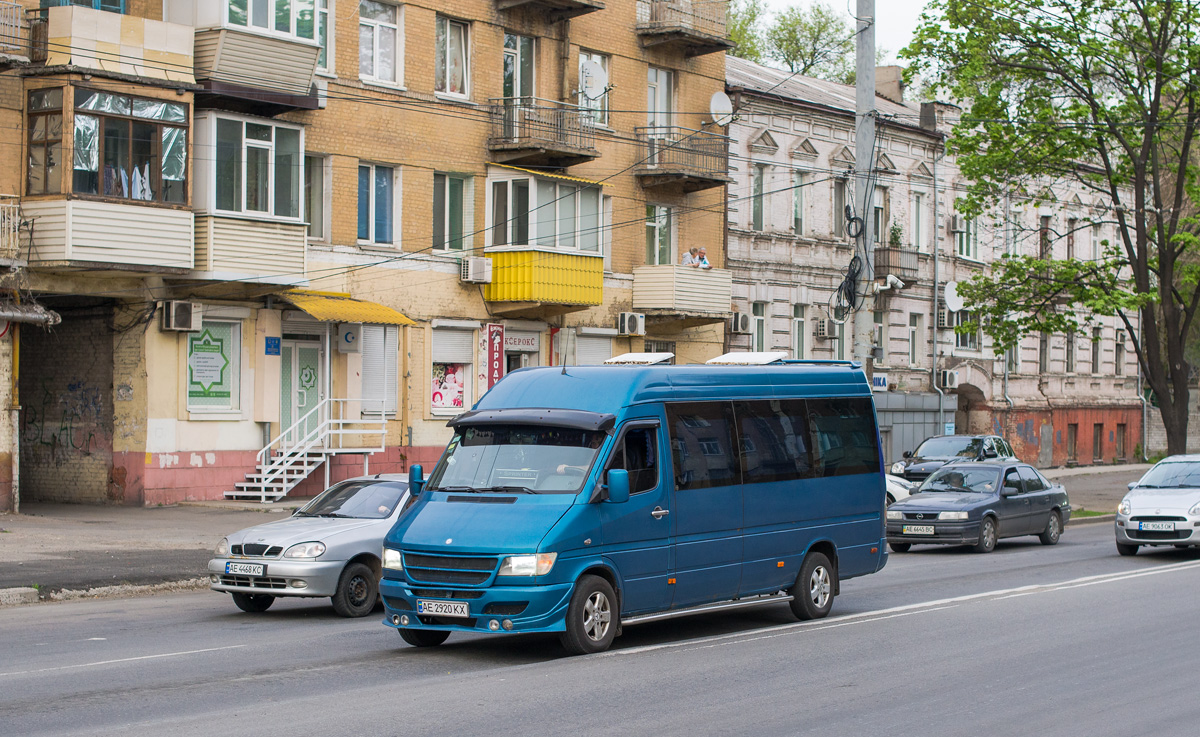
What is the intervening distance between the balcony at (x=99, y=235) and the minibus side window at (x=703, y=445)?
46.2ft

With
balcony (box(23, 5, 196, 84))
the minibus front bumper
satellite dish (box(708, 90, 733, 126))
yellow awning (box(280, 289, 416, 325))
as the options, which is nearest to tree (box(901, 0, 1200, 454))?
satellite dish (box(708, 90, 733, 126))

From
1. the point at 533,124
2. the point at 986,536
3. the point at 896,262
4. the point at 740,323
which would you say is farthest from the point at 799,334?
the point at 986,536

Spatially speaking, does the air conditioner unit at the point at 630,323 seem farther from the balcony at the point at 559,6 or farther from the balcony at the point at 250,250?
the balcony at the point at 250,250

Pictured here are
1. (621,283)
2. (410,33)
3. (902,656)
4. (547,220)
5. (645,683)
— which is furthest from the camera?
(621,283)

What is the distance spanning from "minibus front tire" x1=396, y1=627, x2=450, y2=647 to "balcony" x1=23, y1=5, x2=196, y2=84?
15.1m

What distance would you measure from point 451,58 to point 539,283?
5434 millimetres

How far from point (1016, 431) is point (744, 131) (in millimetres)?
17233

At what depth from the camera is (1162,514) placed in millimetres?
19906

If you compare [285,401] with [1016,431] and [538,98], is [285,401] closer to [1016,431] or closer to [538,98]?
[538,98]

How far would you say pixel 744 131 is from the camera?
37219 mm

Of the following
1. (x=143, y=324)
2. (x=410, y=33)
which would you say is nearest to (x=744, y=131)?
(x=410, y=33)

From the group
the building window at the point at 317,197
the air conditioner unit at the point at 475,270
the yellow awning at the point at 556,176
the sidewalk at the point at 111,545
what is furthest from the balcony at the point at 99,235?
the yellow awning at the point at 556,176

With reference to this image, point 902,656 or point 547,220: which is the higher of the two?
point 547,220

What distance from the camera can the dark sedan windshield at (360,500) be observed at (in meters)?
14.4
